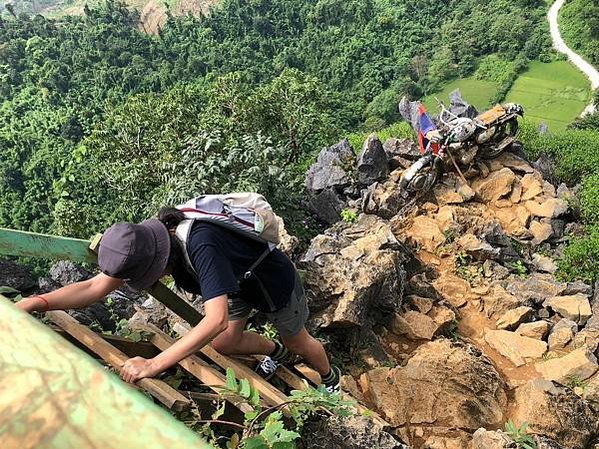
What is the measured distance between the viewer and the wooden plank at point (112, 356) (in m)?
2.01

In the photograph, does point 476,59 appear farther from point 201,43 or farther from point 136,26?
point 136,26

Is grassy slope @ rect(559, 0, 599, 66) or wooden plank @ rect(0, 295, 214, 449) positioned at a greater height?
wooden plank @ rect(0, 295, 214, 449)

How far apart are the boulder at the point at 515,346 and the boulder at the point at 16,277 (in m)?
4.99

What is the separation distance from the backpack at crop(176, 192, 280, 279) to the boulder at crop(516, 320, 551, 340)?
4817 millimetres

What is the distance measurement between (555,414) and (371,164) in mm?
6909

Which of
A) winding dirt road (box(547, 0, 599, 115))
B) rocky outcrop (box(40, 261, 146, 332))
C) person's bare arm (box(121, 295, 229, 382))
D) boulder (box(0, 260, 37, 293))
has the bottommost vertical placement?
winding dirt road (box(547, 0, 599, 115))

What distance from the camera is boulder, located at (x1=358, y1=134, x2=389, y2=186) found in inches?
423

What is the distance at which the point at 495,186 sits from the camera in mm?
10352

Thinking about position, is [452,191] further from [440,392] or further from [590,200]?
[440,392]

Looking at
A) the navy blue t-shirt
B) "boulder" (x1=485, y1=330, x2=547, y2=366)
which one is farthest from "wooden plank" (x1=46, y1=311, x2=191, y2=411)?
"boulder" (x1=485, y1=330, x2=547, y2=366)

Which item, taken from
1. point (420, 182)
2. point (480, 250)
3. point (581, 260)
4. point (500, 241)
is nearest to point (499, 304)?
point (480, 250)

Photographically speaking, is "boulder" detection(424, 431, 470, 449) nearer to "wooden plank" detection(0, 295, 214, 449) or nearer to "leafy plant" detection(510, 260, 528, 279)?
"wooden plank" detection(0, 295, 214, 449)

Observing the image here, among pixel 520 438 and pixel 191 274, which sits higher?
pixel 191 274

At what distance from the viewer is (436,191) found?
33.2 ft
